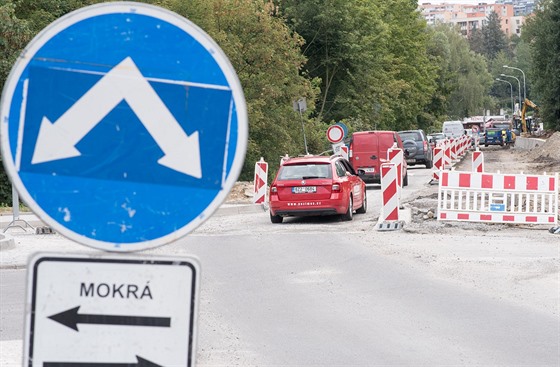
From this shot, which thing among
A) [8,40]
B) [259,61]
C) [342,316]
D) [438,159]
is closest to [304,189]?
[342,316]

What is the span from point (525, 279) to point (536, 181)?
9.05m

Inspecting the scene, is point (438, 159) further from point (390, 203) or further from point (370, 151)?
point (390, 203)

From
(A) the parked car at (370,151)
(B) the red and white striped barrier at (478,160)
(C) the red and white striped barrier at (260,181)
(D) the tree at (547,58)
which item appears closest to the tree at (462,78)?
(D) the tree at (547,58)

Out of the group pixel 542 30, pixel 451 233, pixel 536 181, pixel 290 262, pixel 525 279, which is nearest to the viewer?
pixel 525 279

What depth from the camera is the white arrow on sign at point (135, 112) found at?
3.36 metres

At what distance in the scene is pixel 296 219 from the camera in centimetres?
2669

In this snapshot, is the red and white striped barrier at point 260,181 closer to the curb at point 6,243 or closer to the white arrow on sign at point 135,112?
the curb at point 6,243

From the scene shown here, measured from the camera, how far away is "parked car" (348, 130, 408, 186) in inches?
1559

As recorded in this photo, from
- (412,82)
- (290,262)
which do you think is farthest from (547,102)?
(290,262)

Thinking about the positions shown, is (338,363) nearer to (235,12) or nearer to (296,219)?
(296,219)

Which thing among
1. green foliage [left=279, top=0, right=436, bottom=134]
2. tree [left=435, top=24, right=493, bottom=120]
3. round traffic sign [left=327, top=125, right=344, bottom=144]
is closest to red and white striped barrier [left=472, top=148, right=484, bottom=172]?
round traffic sign [left=327, top=125, right=344, bottom=144]

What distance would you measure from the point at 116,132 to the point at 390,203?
18.6 m

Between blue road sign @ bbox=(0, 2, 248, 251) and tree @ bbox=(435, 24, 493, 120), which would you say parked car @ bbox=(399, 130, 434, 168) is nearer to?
blue road sign @ bbox=(0, 2, 248, 251)

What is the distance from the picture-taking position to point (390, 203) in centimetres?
2181
